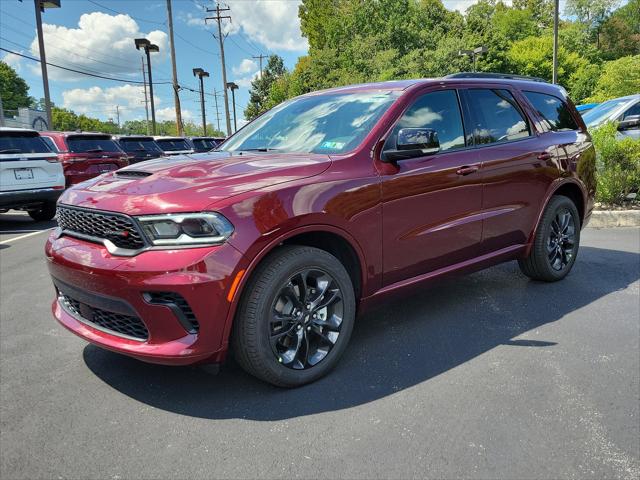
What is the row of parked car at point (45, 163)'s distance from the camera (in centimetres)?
894

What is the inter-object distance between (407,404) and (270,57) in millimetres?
94771

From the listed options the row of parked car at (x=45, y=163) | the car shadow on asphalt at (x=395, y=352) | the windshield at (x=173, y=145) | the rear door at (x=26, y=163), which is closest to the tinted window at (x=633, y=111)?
the car shadow on asphalt at (x=395, y=352)

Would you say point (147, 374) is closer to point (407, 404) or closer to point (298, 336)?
point (298, 336)

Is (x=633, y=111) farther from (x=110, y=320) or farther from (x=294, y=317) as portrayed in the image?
(x=110, y=320)

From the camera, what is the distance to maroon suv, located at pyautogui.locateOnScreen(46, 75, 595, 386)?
100 inches

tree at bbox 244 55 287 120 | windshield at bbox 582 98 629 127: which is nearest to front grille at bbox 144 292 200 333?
windshield at bbox 582 98 629 127

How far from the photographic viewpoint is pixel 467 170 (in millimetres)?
3785

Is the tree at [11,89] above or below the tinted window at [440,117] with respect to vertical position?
above

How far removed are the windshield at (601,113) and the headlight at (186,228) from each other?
34.2 ft

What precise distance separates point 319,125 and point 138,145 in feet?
38.4

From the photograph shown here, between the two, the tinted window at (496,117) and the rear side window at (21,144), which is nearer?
the tinted window at (496,117)

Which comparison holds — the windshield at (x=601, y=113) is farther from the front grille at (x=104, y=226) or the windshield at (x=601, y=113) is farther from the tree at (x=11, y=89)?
the tree at (x=11, y=89)

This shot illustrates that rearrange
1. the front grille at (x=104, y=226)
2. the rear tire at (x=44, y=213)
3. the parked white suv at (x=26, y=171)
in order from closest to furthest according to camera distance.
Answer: the front grille at (x=104, y=226) → the parked white suv at (x=26, y=171) → the rear tire at (x=44, y=213)

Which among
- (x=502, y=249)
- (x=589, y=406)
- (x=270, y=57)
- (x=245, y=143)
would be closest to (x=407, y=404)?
(x=589, y=406)
